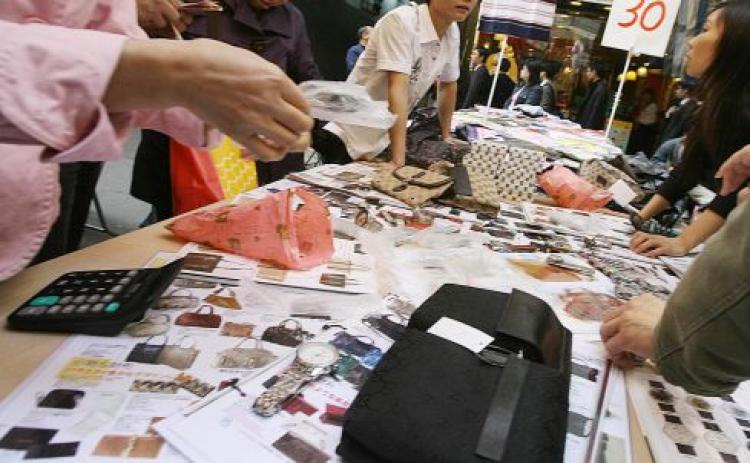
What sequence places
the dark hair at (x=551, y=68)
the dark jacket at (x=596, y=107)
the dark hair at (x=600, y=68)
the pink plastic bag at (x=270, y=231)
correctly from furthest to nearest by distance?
the dark hair at (x=600, y=68)
the dark hair at (x=551, y=68)
the dark jacket at (x=596, y=107)
the pink plastic bag at (x=270, y=231)

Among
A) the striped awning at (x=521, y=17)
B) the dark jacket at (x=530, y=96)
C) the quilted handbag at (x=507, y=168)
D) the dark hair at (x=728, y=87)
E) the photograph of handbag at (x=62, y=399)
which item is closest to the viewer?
the photograph of handbag at (x=62, y=399)

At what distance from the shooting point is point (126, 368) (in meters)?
0.60

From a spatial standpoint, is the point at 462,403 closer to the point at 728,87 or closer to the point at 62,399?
the point at 62,399

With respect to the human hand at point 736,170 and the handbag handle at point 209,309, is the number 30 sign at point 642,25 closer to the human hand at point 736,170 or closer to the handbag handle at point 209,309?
the human hand at point 736,170

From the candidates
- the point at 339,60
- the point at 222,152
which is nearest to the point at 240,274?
the point at 222,152

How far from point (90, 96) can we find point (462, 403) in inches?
18.5

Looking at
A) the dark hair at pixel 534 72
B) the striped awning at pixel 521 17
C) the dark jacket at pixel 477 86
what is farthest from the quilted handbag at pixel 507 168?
the dark hair at pixel 534 72

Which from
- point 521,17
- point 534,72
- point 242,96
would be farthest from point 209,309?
point 534,72

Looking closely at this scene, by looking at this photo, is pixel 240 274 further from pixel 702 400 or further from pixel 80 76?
pixel 702 400

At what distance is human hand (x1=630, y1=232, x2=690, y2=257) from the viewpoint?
4.80 feet

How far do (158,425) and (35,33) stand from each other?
39 cm

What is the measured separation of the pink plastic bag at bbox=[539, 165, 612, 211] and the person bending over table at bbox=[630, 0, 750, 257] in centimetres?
30

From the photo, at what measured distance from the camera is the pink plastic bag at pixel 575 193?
5.95ft

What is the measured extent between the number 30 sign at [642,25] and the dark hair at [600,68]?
362cm
